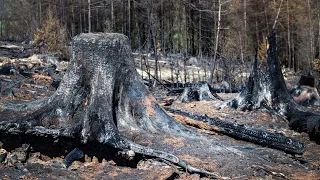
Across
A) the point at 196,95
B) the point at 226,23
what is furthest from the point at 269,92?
the point at 226,23

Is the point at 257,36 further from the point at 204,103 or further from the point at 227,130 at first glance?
the point at 227,130

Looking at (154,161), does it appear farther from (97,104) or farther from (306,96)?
(306,96)

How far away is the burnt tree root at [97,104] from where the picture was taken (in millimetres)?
4715

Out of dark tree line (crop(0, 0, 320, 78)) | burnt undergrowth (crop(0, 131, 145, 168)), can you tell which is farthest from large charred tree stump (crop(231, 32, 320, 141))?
dark tree line (crop(0, 0, 320, 78))

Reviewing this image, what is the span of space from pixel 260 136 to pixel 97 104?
2209 millimetres

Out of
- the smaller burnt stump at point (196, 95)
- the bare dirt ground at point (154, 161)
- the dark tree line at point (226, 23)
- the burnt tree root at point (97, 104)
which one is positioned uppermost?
the dark tree line at point (226, 23)

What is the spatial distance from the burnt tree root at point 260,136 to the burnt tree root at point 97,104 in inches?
27.4

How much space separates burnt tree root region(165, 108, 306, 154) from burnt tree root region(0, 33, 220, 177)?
695 mm

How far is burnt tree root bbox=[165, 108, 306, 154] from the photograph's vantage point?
4.93 meters

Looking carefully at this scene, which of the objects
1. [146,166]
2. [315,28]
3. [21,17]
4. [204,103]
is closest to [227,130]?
[146,166]

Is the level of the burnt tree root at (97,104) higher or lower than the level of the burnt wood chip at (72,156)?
higher

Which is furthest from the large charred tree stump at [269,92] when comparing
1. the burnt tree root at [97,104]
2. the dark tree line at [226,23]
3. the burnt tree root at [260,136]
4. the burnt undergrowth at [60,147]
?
the dark tree line at [226,23]

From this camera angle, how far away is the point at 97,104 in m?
4.87

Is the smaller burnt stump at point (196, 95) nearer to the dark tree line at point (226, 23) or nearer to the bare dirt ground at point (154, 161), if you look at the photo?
the bare dirt ground at point (154, 161)
